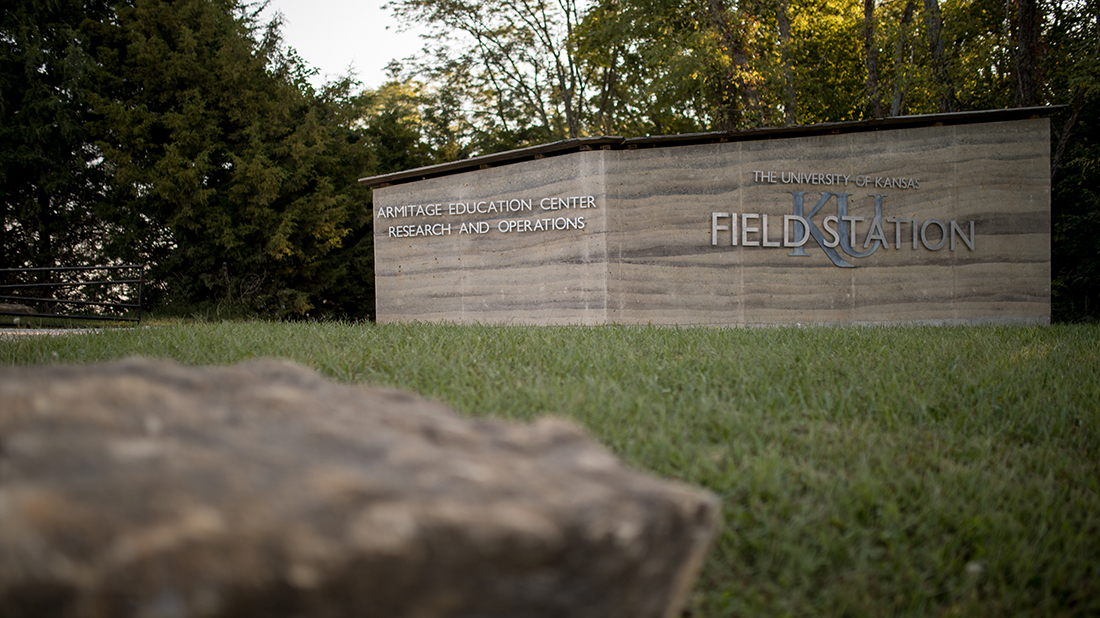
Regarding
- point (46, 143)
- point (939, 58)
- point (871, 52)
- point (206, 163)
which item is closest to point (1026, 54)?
point (939, 58)

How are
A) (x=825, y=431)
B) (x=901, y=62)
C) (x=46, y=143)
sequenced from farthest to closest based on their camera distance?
(x=46, y=143) < (x=901, y=62) < (x=825, y=431)

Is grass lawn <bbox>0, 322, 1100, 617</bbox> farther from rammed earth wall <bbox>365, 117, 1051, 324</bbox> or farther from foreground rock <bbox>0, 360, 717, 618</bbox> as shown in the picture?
rammed earth wall <bbox>365, 117, 1051, 324</bbox>

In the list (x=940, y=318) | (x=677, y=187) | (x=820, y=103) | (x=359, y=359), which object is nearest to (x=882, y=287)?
(x=940, y=318)

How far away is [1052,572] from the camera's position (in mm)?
2611

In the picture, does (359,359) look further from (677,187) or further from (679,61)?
(679,61)

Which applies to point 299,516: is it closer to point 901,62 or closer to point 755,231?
point 755,231

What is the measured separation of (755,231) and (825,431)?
702 cm

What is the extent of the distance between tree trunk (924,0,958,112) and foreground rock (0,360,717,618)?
17.6m

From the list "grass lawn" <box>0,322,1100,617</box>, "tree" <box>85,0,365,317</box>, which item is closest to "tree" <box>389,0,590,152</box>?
"tree" <box>85,0,365,317</box>

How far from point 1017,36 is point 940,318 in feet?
28.9

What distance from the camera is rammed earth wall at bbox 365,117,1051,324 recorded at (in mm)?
10359

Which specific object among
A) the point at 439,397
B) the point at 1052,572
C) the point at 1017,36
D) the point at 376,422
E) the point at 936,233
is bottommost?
the point at 1052,572

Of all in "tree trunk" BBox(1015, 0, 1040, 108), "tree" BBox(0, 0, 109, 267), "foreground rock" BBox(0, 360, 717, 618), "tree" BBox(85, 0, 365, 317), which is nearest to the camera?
"foreground rock" BBox(0, 360, 717, 618)

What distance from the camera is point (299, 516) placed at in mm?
1281
